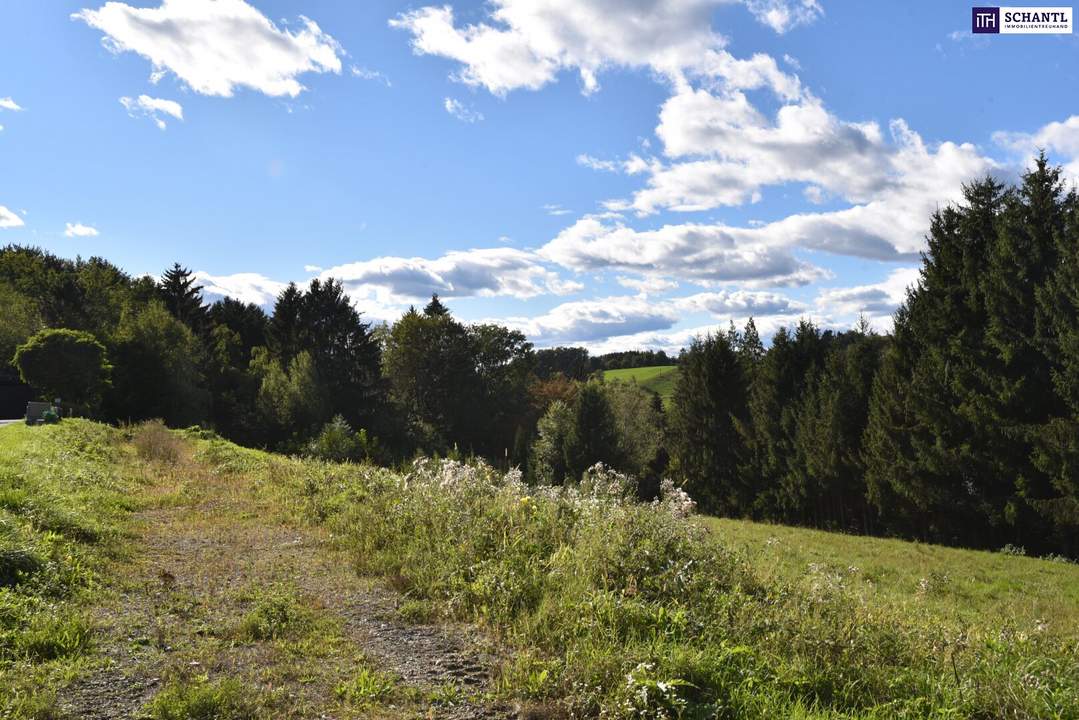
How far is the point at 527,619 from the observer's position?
456cm

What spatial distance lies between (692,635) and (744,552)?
121 inches

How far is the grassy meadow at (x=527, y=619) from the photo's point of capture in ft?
11.7

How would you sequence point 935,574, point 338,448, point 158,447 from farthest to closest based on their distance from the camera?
point 338,448, point 158,447, point 935,574

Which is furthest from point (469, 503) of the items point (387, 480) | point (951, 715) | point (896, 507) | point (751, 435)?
point (751, 435)

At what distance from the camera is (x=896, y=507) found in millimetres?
22781

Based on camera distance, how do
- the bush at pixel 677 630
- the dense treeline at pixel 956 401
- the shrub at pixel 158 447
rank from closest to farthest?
the bush at pixel 677 630 < the shrub at pixel 158 447 < the dense treeline at pixel 956 401

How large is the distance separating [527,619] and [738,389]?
29345 millimetres

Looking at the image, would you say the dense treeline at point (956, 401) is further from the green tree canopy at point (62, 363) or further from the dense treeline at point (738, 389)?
the green tree canopy at point (62, 363)

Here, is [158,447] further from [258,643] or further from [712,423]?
[712,423]

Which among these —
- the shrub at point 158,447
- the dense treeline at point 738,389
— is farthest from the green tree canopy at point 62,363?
the shrub at point 158,447

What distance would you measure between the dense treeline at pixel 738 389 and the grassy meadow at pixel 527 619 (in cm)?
271

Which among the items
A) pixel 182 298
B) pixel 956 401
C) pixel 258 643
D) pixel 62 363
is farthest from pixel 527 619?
pixel 182 298

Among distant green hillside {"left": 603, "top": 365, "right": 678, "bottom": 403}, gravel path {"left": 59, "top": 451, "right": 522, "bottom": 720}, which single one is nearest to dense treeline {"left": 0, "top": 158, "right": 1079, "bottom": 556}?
gravel path {"left": 59, "top": 451, "right": 522, "bottom": 720}

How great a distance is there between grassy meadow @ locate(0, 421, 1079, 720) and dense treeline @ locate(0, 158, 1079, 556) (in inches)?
107
